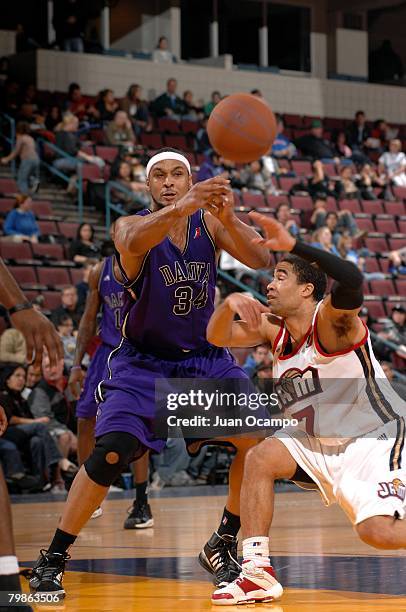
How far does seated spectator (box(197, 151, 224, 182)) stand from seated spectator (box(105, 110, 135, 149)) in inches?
48.7

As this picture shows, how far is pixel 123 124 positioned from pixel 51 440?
781 cm

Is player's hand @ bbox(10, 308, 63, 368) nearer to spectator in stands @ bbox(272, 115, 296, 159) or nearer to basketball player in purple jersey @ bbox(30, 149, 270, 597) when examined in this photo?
basketball player in purple jersey @ bbox(30, 149, 270, 597)

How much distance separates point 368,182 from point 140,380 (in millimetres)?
15262

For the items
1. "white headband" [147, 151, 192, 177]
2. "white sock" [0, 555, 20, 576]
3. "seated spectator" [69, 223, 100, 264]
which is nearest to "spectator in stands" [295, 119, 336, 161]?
"seated spectator" [69, 223, 100, 264]

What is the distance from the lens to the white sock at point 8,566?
3.32m

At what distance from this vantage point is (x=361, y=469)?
4.73m

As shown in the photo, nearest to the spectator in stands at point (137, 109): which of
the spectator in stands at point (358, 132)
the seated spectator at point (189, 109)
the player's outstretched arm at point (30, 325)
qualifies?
the seated spectator at point (189, 109)

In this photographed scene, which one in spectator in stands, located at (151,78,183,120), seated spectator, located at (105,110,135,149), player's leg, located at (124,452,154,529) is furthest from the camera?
spectator in stands, located at (151,78,183,120)

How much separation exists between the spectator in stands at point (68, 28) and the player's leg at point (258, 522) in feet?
54.3

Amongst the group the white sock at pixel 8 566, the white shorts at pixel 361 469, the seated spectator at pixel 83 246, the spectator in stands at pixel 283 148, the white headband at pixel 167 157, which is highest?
the spectator in stands at pixel 283 148

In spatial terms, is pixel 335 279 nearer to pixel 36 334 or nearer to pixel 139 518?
pixel 36 334

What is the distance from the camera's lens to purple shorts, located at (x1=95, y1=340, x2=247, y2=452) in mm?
5176

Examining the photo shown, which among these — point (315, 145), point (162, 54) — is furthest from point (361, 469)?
point (162, 54)

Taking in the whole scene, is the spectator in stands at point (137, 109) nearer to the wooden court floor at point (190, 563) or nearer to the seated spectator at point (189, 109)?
the seated spectator at point (189, 109)
